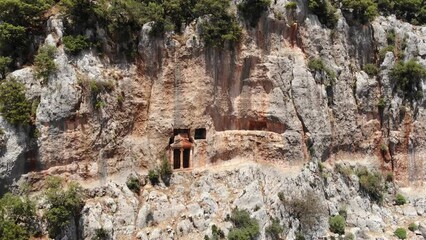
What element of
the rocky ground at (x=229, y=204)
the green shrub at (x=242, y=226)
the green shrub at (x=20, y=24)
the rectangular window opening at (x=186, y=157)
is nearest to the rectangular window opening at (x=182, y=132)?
the rectangular window opening at (x=186, y=157)

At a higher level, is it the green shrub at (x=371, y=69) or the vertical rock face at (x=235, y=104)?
the green shrub at (x=371, y=69)

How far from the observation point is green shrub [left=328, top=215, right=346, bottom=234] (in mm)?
32656

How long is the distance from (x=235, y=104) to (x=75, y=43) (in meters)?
13.1

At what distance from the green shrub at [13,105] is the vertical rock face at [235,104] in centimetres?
80

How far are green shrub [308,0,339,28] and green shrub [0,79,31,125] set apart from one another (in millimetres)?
24544

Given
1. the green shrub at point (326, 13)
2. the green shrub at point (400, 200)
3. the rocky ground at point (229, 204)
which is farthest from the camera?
the green shrub at point (326, 13)

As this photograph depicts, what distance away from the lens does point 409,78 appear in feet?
129

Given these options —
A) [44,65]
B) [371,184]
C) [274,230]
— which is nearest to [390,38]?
[371,184]

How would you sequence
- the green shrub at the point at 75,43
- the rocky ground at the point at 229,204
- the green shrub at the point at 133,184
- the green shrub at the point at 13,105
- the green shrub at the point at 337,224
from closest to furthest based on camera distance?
1. the green shrub at the point at 13,105
2. the rocky ground at the point at 229,204
3. the green shrub at the point at 75,43
4. the green shrub at the point at 133,184
5. the green shrub at the point at 337,224

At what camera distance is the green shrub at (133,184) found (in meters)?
31.3

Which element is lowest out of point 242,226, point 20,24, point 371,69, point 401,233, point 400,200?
point 401,233

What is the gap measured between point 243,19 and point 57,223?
20.7 meters

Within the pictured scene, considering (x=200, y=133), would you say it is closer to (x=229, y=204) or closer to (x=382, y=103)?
(x=229, y=204)

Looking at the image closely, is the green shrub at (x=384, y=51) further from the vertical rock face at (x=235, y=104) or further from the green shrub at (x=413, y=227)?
the green shrub at (x=413, y=227)
